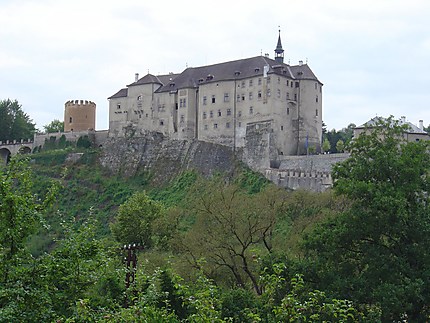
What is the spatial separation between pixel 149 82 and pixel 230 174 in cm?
1750

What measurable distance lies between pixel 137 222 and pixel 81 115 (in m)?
36.9

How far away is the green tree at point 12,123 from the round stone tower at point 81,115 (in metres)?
13.3

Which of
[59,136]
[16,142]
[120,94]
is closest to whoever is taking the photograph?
[120,94]

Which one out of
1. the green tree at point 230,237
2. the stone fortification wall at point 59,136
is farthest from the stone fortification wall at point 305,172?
the stone fortification wall at point 59,136

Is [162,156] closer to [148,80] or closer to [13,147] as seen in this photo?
[148,80]

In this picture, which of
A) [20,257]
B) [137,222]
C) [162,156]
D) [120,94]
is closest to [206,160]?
[162,156]

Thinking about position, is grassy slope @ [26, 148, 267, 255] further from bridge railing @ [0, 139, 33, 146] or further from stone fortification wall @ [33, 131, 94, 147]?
bridge railing @ [0, 139, 33, 146]

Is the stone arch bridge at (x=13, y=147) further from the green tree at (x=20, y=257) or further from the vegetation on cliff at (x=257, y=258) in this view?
the green tree at (x=20, y=257)

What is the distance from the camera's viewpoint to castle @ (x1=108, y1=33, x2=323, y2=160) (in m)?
72.2

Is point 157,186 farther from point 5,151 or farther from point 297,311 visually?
point 297,311

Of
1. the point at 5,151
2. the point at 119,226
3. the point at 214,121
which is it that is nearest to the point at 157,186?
the point at 214,121

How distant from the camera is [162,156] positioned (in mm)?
80750

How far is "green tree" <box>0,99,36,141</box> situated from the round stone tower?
525 inches

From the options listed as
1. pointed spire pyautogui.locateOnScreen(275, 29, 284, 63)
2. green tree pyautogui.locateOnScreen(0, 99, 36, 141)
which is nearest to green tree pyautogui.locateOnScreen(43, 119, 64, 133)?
green tree pyautogui.locateOnScreen(0, 99, 36, 141)
